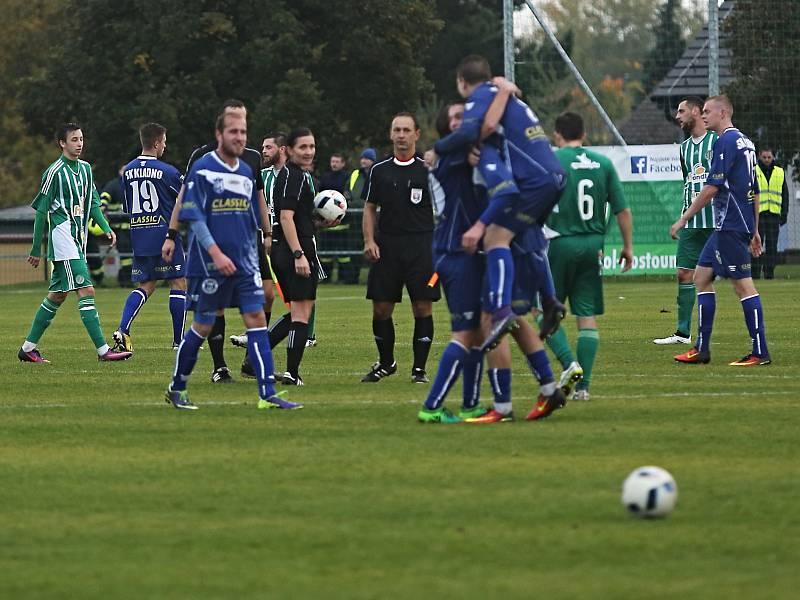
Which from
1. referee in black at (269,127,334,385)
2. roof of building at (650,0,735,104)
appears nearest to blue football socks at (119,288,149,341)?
referee in black at (269,127,334,385)

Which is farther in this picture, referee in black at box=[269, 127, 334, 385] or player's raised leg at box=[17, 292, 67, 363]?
player's raised leg at box=[17, 292, 67, 363]

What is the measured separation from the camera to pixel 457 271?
1036cm

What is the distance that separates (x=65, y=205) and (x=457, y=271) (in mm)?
7187

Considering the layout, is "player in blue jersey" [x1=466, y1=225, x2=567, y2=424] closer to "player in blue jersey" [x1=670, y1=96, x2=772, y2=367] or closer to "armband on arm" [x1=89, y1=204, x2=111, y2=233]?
"player in blue jersey" [x1=670, y1=96, x2=772, y2=367]

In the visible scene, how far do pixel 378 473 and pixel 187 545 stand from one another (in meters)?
1.82

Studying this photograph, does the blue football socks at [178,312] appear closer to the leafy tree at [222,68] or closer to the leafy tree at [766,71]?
the leafy tree at [766,71]

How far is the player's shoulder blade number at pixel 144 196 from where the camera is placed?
16.2 metres

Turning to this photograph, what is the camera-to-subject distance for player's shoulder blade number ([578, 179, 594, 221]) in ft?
38.3

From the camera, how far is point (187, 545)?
6707 millimetres

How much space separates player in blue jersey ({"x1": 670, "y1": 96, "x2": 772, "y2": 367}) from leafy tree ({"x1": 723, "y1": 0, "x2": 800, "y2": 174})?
52.4 feet

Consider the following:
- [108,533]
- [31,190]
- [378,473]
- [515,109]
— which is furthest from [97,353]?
[31,190]

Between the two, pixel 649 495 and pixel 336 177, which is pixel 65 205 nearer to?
pixel 649 495

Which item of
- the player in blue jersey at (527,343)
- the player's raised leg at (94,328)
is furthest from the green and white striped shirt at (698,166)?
the player in blue jersey at (527,343)

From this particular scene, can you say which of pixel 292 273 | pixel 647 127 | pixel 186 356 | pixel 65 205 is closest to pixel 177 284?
pixel 65 205
